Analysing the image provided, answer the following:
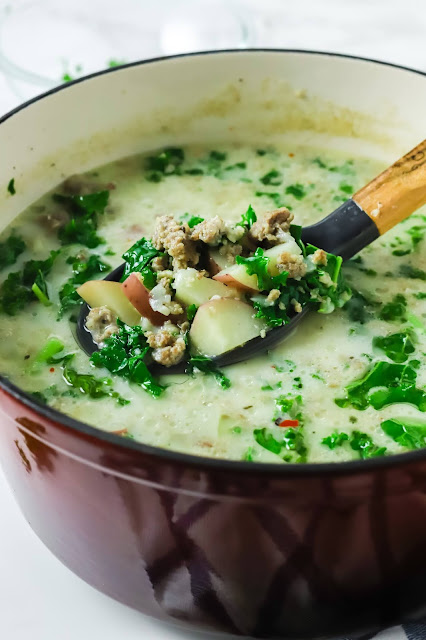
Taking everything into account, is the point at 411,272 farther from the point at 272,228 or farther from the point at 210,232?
the point at 210,232

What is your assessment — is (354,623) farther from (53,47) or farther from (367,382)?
(53,47)

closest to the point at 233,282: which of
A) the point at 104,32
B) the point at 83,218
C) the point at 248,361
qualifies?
the point at 248,361

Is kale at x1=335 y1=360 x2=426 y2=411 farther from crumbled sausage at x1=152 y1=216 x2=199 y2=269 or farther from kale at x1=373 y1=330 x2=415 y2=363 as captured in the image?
crumbled sausage at x1=152 y1=216 x2=199 y2=269

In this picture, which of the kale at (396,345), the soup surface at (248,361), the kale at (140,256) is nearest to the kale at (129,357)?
the soup surface at (248,361)

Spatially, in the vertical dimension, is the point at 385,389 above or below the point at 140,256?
below

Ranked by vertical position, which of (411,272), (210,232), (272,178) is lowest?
(411,272)

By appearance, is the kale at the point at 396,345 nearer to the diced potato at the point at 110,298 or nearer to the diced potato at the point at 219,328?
the diced potato at the point at 219,328
